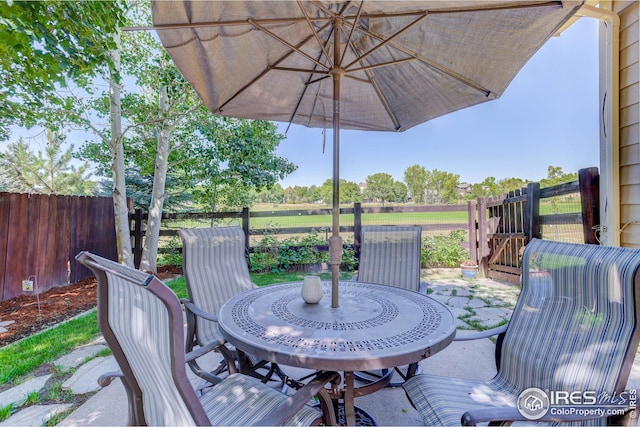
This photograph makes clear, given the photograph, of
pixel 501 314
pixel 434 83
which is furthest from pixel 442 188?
pixel 434 83

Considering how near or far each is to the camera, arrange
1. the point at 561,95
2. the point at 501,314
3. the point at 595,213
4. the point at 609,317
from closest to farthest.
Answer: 1. the point at 609,317
2. the point at 595,213
3. the point at 501,314
4. the point at 561,95

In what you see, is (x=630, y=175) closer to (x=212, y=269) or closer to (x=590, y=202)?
(x=590, y=202)

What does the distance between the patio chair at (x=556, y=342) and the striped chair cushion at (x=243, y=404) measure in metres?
0.57

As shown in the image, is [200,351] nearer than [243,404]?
No

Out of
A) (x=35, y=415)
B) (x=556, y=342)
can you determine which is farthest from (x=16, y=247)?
(x=556, y=342)

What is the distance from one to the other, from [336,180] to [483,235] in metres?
4.34

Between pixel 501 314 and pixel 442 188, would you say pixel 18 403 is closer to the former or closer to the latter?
pixel 501 314

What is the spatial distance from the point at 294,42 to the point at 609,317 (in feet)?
7.81

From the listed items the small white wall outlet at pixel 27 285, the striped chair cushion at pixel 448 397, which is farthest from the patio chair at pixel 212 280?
the small white wall outlet at pixel 27 285

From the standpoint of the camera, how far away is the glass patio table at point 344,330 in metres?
1.19

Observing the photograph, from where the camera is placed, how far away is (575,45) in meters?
5.08

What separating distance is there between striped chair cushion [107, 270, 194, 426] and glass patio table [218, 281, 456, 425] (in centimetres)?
43

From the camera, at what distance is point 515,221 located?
15.1 ft

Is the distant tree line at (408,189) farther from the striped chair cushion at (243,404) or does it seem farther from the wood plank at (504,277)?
the wood plank at (504,277)
